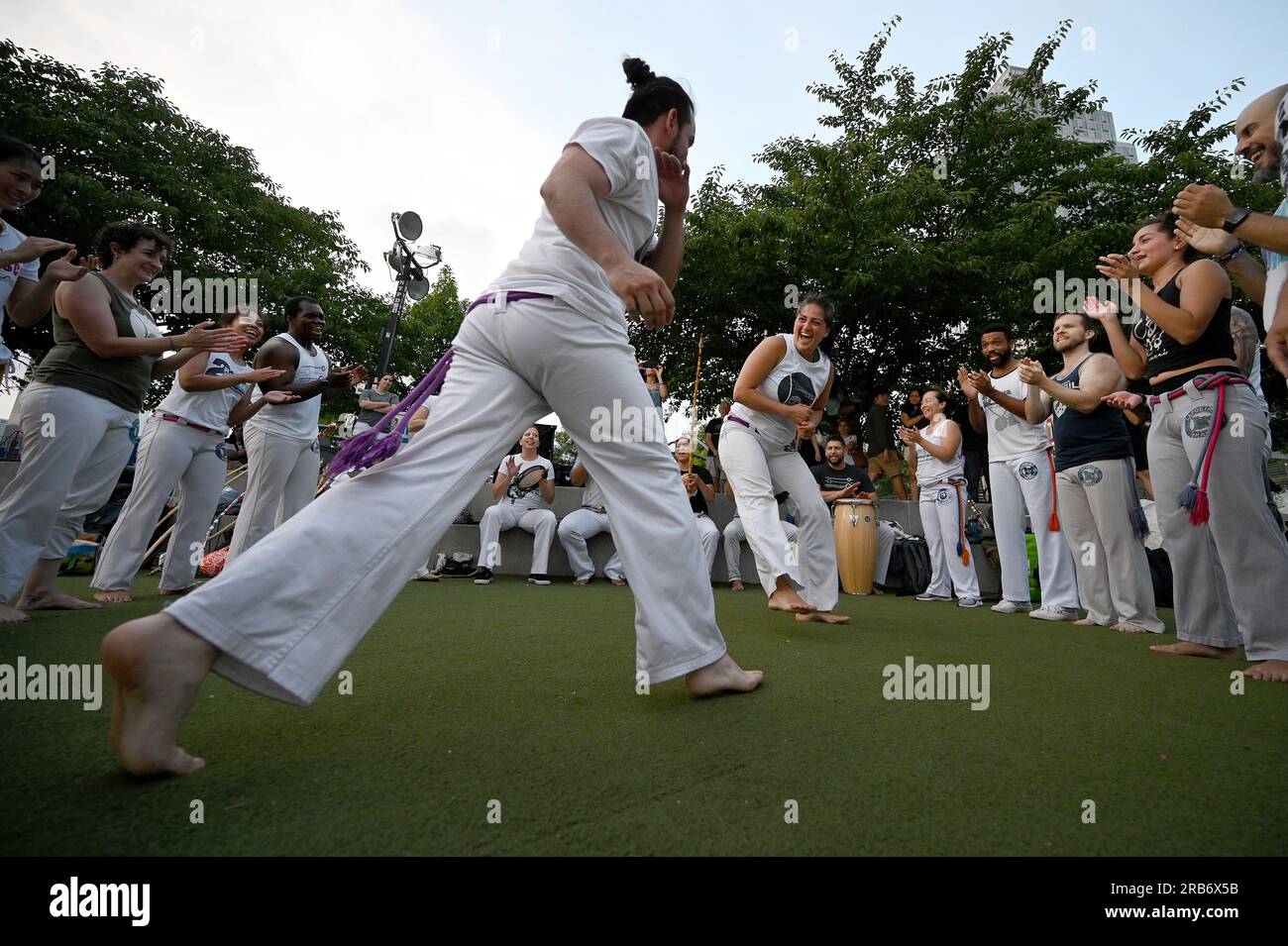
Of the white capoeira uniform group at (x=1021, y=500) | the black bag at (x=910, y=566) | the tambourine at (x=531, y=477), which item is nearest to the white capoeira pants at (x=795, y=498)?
the white capoeira uniform group at (x=1021, y=500)

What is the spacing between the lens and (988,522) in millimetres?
8906

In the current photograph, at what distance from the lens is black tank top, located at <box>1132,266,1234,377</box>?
125 inches

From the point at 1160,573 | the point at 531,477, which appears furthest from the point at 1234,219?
the point at 531,477

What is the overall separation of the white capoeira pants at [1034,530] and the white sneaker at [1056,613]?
0.14 ft

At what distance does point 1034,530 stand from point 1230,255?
120 inches

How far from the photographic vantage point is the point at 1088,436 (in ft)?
15.0

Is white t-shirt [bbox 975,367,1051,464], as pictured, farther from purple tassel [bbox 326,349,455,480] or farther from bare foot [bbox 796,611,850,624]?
purple tassel [bbox 326,349,455,480]

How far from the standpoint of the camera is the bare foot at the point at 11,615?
322 centimetres

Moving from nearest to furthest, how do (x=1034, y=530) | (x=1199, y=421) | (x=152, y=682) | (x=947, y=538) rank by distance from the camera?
1. (x=152, y=682)
2. (x=1199, y=421)
3. (x=1034, y=530)
4. (x=947, y=538)

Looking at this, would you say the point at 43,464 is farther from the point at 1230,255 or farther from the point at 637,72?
the point at 1230,255

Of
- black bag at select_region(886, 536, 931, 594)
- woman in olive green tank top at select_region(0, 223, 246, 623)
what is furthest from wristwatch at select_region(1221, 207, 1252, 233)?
black bag at select_region(886, 536, 931, 594)

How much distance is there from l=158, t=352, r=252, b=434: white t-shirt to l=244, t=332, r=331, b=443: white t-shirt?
21cm

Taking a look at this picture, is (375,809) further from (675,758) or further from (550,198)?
(550,198)

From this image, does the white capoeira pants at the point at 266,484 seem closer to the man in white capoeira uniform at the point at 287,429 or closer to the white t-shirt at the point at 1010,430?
the man in white capoeira uniform at the point at 287,429
